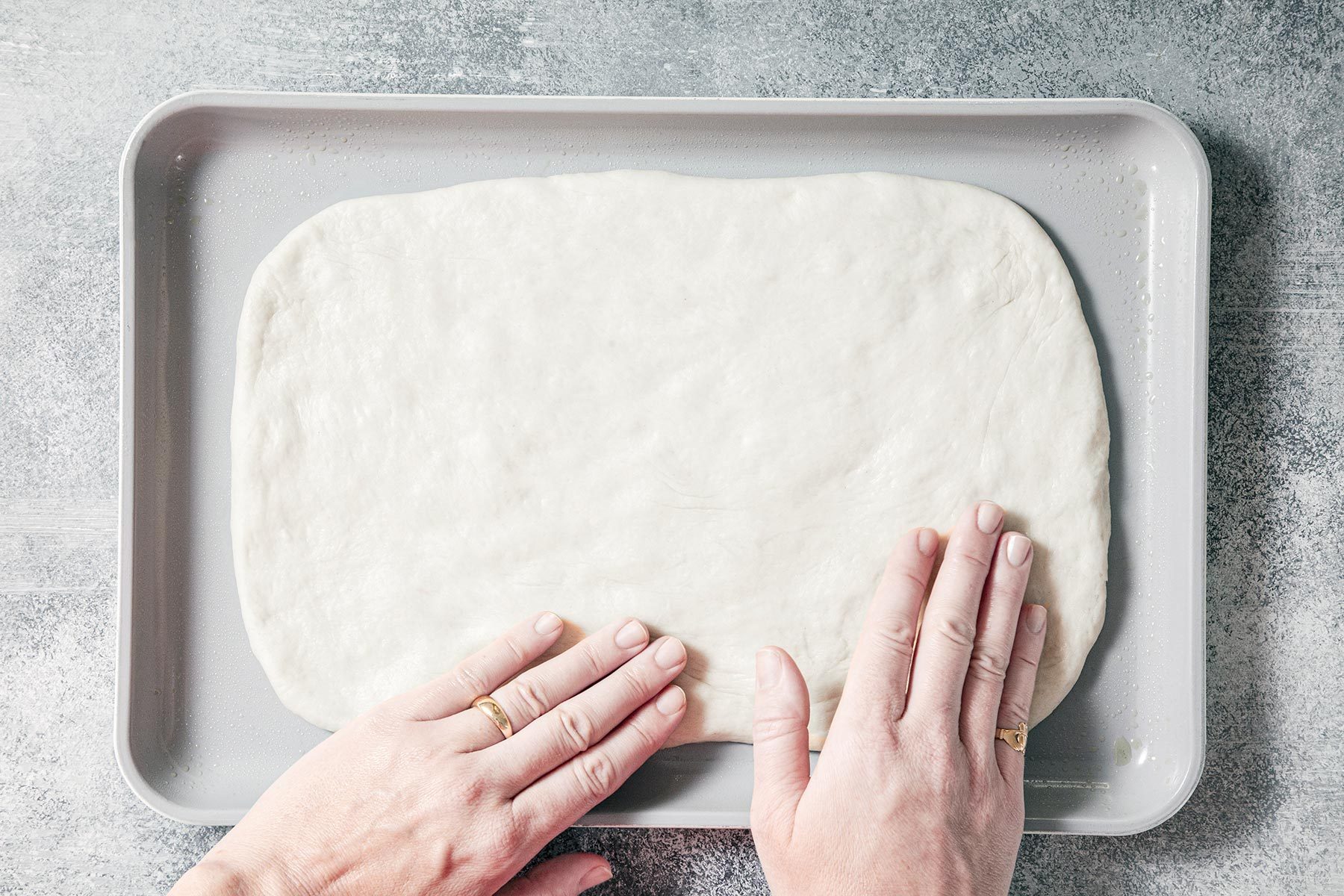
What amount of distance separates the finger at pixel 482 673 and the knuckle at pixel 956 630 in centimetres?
44

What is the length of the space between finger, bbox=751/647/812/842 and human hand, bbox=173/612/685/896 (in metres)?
0.11

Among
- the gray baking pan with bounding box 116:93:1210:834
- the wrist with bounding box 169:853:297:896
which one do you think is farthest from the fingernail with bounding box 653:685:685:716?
the wrist with bounding box 169:853:297:896

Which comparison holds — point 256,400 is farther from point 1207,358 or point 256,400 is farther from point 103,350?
point 1207,358

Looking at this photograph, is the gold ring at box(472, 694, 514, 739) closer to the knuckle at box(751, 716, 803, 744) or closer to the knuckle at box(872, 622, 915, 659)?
the knuckle at box(751, 716, 803, 744)

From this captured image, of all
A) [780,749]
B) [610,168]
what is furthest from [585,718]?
[610,168]

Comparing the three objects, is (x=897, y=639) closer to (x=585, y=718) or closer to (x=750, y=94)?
(x=585, y=718)

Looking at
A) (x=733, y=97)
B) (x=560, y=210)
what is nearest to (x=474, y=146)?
(x=560, y=210)

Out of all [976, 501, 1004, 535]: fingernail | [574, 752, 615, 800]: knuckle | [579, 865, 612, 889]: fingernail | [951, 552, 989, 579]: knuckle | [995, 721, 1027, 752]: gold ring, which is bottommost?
[579, 865, 612, 889]: fingernail

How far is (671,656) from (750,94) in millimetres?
721

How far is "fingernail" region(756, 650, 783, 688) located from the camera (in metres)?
0.93

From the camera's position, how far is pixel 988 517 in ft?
3.05

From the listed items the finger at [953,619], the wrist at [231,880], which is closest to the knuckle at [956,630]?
the finger at [953,619]

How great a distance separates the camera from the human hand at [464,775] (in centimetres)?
88

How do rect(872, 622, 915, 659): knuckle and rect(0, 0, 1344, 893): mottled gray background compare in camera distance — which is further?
rect(0, 0, 1344, 893): mottled gray background
